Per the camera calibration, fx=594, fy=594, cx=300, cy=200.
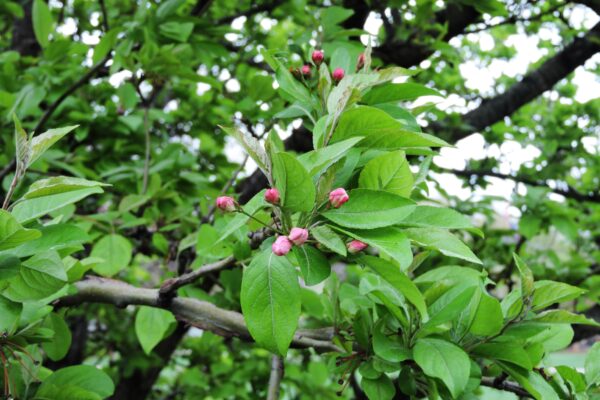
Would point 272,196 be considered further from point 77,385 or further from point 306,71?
point 77,385

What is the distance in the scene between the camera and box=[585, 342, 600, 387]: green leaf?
1.04 m

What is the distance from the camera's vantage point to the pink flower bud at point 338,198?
776mm

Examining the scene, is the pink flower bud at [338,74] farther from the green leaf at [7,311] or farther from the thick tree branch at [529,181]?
the thick tree branch at [529,181]

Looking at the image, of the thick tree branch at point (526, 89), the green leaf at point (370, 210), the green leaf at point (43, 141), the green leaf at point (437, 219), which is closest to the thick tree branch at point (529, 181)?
the thick tree branch at point (526, 89)

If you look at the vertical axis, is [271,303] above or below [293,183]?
below

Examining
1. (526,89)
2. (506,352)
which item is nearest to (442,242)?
(506,352)

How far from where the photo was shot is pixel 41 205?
895mm

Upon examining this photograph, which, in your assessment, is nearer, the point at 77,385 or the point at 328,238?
the point at 328,238

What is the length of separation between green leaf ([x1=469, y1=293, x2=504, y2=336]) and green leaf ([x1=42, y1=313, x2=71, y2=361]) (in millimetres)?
902

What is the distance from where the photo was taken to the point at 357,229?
2.64 feet

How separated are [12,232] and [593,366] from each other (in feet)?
3.19

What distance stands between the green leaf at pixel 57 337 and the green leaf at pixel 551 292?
998 millimetres

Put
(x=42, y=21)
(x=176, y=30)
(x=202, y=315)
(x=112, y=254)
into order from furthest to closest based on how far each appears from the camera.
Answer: (x=42, y=21) < (x=176, y=30) < (x=112, y=254) < (x=202, y=315)

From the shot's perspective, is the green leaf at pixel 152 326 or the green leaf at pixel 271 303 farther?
the green leaf at pixel 152 326
